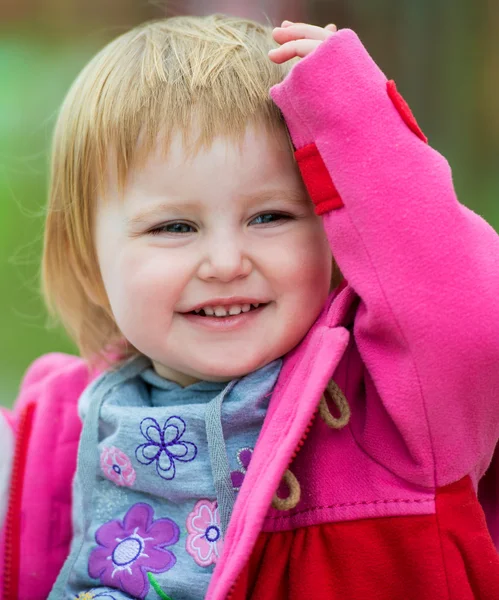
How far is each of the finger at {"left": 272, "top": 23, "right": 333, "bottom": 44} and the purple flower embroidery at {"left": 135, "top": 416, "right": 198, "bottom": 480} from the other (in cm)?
55

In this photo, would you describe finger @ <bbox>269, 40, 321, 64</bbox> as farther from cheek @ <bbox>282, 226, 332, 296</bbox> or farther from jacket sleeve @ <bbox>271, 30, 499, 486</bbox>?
cheek @ <bbox>282, 226, 332, 296</bbox>

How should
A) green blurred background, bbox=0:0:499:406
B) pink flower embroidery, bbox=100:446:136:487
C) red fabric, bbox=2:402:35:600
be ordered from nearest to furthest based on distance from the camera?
pink flower embroidery, bbox=100:446:136:487
red fabric, bbox=2:402:35:600
green blurred background, bbox=0:0:499:406

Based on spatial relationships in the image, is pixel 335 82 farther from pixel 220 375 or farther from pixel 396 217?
pixel 220 375

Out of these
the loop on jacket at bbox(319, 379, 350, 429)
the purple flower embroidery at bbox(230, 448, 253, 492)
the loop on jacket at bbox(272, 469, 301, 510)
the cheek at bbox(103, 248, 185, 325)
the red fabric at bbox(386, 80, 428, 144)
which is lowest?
the purple flower embroidery at bbox(230, 448, 253, 492)

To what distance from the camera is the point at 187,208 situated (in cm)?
110

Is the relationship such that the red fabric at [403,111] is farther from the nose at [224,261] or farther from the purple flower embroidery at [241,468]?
the purple flower embroidery at [241,468]

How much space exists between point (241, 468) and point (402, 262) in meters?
0.37

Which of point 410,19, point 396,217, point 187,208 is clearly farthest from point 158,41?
point 410,19

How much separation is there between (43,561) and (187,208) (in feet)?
2.13

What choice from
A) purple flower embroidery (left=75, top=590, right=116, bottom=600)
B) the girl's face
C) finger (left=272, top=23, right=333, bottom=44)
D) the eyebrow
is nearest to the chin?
the girl's face

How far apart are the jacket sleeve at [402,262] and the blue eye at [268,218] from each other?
0.09m

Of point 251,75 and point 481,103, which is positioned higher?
point 251,75

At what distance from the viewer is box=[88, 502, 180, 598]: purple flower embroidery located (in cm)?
114

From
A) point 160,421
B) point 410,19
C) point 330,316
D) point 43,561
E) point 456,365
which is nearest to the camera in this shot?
point 456,365
